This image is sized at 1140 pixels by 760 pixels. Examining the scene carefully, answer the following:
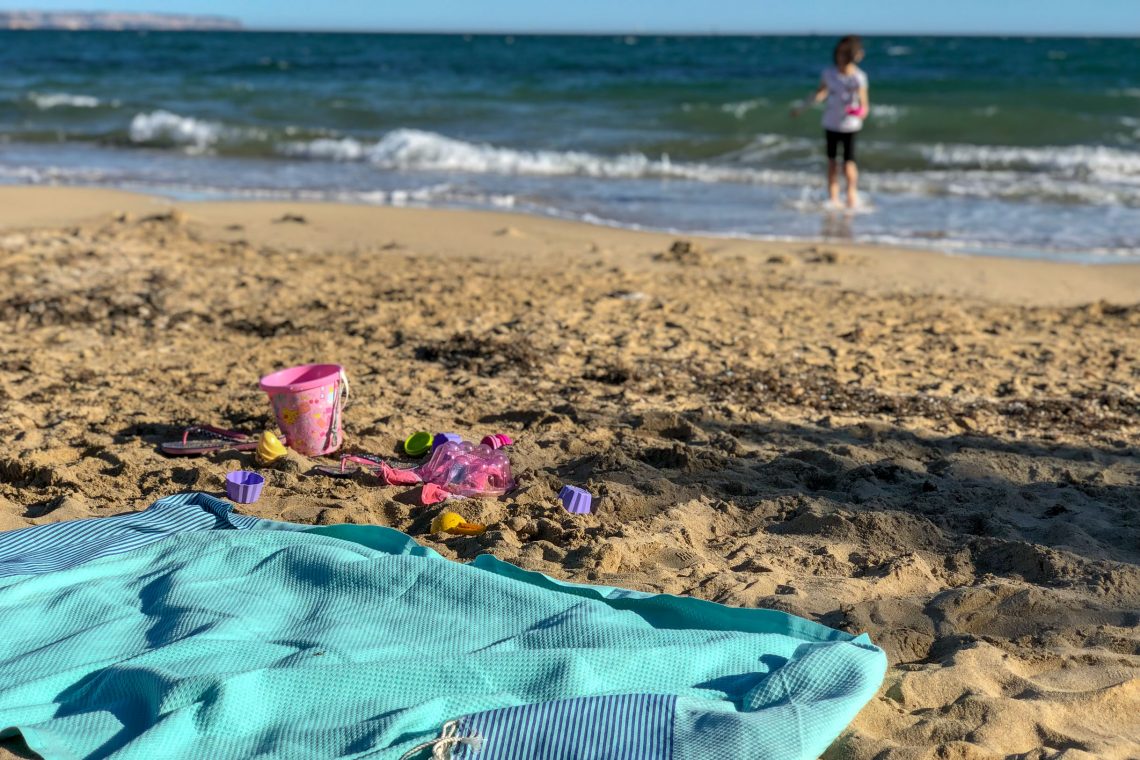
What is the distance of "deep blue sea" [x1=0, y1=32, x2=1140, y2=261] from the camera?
422 inches

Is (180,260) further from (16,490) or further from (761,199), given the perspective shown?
(761,199)

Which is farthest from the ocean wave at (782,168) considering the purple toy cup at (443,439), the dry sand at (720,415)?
the purple toy cup at (443,439)

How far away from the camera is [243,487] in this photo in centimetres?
392

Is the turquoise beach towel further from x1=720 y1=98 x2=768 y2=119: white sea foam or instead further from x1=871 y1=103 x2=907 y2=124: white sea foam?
x1=871 y1=103 x2=907 y2=124: white sea foam

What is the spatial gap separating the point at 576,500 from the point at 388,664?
128cm

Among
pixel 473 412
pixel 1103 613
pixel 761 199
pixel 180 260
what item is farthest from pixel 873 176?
pixel 1103 613

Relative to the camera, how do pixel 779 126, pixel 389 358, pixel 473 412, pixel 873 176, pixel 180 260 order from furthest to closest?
pixel 779 126 < pixel 873 176 < pixel 180 260 < pixel 389 358 < pixel 473 412

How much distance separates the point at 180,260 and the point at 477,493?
4452 millimetres

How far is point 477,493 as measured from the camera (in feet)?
13.3

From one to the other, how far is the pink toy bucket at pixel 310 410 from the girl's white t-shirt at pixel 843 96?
7.40 meters

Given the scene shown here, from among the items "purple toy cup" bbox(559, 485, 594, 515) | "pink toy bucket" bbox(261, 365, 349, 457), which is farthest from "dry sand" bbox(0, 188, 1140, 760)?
"pink toy bucket" bbox(261, 365, 349, 457)

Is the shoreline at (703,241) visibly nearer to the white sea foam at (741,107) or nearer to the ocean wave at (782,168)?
the ocean wave at (782,168)

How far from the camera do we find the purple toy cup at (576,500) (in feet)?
12.8

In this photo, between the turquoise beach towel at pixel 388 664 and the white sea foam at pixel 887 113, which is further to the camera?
the white sea foam at pixel 887 113
